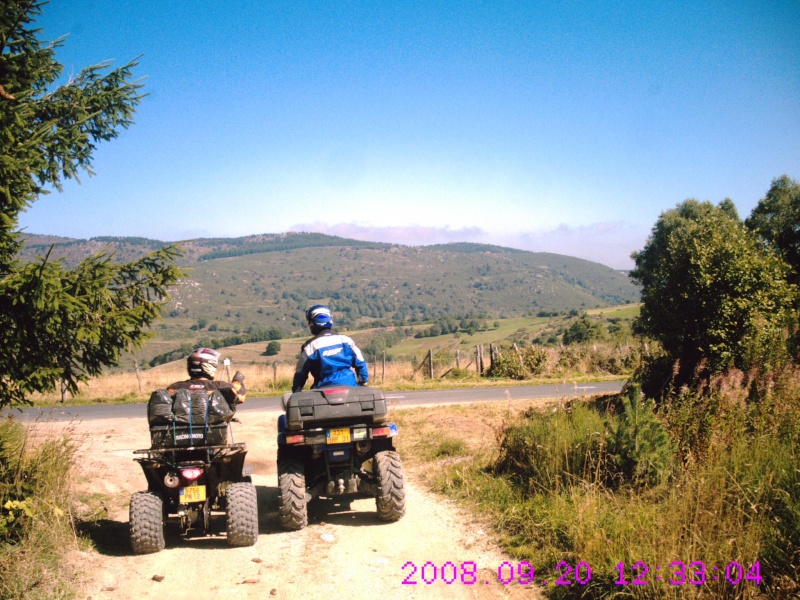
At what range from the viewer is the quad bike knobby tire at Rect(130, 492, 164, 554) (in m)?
5.59

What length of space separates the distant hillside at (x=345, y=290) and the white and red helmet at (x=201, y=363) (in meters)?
92.6

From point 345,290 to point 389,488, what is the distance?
477ft

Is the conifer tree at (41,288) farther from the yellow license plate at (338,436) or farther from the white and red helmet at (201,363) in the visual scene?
the yellow license plate at (338,436)

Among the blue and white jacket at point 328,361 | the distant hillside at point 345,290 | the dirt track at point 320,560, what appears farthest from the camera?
the distant hillside at point 345,290

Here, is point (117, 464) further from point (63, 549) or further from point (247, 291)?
point (247, 291)

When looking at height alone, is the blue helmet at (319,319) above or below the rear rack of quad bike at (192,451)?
above

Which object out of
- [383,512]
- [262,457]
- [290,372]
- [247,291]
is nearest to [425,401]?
[262,457]

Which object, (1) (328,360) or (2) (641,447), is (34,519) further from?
(2) (641,447)

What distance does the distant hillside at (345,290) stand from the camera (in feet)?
390

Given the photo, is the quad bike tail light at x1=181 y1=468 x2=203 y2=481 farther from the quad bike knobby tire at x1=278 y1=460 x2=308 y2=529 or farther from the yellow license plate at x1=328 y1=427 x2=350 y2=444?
the yellow license plate at x1=328 y1=427 x2=350 y2=444

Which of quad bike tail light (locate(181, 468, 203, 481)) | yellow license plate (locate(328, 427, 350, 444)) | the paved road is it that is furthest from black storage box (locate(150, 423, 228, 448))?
the paved road

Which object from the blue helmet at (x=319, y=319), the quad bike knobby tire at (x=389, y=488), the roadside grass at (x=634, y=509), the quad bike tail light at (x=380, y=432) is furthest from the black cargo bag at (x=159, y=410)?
the roadside grass at (x=634, y=509)

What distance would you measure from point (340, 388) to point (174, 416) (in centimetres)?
169
